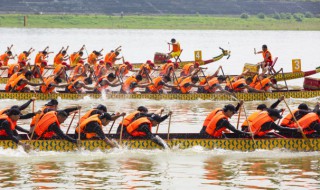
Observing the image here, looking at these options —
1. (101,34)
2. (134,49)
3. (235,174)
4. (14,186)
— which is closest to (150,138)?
(235,174)

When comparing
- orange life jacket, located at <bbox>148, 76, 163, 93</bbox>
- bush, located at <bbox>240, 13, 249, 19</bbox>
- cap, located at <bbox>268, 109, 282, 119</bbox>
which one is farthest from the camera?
bush, located at <bbox>240, 13, 249, 19</bbox>

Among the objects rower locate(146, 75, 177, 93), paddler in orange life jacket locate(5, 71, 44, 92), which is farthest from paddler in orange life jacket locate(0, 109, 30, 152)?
rower locate(146, 75, 177, 93)

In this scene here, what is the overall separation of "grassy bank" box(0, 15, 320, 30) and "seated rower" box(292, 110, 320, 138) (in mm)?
89744

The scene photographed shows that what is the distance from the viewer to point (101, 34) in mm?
102312

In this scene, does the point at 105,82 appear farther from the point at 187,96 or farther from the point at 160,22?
the point at 160,22

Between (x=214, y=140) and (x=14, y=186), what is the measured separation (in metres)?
5.80

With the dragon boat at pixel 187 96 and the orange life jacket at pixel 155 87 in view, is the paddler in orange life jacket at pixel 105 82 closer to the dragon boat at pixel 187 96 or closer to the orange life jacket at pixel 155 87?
the dragon boat at pixel 187 96

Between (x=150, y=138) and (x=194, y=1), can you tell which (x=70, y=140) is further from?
(x=194, y=1)

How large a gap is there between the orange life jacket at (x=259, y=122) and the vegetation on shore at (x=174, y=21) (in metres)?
89.4

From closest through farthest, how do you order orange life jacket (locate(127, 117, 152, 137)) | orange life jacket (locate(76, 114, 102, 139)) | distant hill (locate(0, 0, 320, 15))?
orange life jacket (locate(76, 114, 102, 139)) < orange life jacket (locate(127, 117, 152, 137)) < distant hill (locate(0, 0, 320, 15))

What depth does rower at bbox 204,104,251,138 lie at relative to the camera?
75.9 feet

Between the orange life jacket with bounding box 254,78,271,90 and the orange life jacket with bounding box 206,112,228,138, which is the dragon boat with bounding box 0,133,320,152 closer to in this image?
the orange life jacket with bounding box 206,112,228,138

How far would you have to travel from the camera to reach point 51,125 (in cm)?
2234

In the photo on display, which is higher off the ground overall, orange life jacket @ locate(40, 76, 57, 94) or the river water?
orange life jacket @ locate(40, 76, 57, 94)
